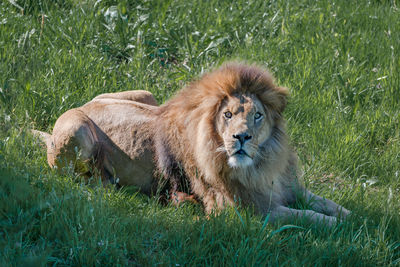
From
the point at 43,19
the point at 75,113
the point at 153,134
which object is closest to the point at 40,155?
the point at 75,113

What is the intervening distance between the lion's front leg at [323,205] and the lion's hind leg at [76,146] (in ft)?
5.50

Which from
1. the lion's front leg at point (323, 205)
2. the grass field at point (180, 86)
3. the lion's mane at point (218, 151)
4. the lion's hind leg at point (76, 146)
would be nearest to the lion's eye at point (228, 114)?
the lion's mane at point (218, 151)

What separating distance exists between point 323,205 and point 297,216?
0.50 meters

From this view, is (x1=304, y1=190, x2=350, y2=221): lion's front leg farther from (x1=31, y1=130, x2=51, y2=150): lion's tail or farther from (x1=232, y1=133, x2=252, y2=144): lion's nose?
(x1=31, y1=130, x2=51, y2=150): lion's tail

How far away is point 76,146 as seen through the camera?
4340 mm

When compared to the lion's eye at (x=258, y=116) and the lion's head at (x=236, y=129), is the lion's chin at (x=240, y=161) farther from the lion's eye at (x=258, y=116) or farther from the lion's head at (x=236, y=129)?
the lion's eye at (x=258, y=116)

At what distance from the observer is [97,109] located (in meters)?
4.77

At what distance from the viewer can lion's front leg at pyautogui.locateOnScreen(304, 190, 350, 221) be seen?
438 cm

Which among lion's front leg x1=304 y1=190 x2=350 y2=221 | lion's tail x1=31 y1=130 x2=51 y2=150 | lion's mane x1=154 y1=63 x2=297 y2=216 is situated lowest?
lion's front leg x1=304 y1=190 x2=350 y2=221

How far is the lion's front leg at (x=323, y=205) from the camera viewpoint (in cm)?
438

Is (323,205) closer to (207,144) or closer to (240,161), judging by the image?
(240,161)

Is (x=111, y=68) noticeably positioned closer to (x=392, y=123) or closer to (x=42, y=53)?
(x=42, y=53)

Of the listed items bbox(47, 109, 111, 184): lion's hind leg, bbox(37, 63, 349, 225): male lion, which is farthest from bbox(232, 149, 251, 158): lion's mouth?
bbox(47, 109, 111, 184): lion's hind leg

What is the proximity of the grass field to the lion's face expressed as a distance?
0.42 m
